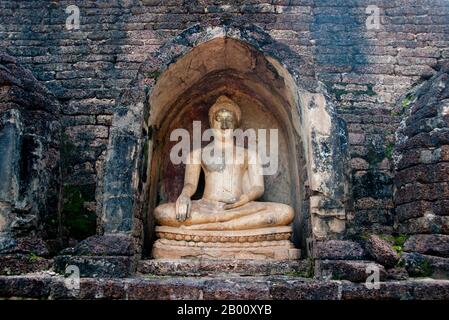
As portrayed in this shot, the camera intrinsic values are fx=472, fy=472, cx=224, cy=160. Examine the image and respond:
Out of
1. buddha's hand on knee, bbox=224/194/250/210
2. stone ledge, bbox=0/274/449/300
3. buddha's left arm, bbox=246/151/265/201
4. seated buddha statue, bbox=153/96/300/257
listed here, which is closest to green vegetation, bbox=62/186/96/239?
seated buddha statue, bbox=153/96/300/257

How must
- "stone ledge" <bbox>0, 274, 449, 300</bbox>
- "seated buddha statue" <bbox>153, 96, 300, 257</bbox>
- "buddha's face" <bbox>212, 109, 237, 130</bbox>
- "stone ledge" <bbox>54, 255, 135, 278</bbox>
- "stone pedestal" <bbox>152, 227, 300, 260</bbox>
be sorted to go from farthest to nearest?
"buddha's face" <bbox>212, 109, 237, 130</bbox> < "seated buddha statue" <bbox>153, 96, 300, 257</bbox> < "stone pedestal" <bbox>152, 227, 300, 260</bbox> < "stone ledge" <bbox>54, 255, 135, 278</bbox> < "stone ledge" <bbox>0, 274, 449, 300</bbox>

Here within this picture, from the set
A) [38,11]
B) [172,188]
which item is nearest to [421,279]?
[172,188]

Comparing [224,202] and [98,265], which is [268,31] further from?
[98,265]

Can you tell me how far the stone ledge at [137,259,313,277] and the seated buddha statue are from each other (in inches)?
11.6

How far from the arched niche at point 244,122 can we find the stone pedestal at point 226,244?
274 millimetres

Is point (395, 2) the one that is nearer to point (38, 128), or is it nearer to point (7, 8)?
point (38, 128)

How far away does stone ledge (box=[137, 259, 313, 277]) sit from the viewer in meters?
4.82

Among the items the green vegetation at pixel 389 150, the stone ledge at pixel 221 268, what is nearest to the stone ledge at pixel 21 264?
the stone ledge at pixel 221 268

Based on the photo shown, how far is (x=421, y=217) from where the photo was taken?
198 inches

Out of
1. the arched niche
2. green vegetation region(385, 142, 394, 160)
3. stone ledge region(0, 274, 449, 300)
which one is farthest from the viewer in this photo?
green vegetation region(385, 142, 394, 160)

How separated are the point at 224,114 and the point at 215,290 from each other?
264 centimetres

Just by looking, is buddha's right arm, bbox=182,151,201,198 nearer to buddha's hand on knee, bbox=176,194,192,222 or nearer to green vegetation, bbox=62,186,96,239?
buddha's hand on knee, bbox=176,194,192,222

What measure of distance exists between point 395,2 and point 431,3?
1.67 feet

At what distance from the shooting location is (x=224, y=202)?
5.65 metres
